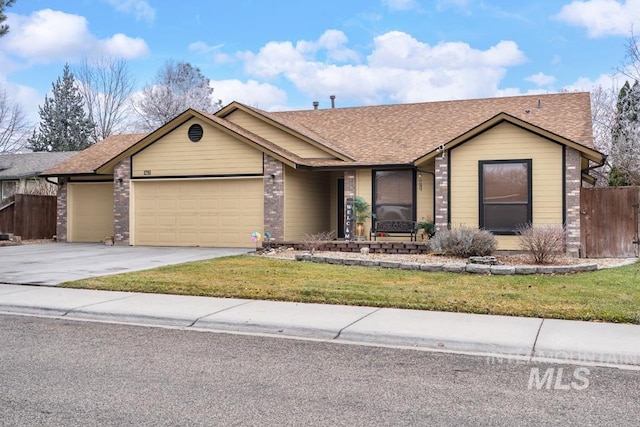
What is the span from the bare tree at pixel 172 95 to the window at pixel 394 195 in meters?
32.7

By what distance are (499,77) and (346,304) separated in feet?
93.4

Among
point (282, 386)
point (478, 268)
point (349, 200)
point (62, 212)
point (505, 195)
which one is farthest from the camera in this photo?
point (62, 212)

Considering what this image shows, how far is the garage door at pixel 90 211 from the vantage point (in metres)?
23.4

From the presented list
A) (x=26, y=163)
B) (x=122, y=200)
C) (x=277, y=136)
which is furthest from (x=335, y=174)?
(x=26, y=163)

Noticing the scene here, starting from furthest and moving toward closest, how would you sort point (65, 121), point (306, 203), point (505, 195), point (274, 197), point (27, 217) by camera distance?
1. point (65, 121)
2. point (27, 217)
3. point (306, 203)
4. point (274, 197)
5. point (505, 195)

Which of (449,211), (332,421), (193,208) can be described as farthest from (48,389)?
(193,208)

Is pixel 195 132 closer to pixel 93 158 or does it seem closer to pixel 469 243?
pixel 93 158

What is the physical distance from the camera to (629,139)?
1039 inches

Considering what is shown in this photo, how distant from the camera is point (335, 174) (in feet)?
73.0

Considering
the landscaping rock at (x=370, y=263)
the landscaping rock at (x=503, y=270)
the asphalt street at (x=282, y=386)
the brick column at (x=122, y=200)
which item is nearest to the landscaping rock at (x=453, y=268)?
the landscaping rock at (x=503, y=270)

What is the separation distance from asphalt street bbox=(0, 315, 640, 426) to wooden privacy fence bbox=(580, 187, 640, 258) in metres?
10.8

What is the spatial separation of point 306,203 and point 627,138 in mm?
16215

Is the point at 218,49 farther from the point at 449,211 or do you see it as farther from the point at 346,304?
the point at 346,304

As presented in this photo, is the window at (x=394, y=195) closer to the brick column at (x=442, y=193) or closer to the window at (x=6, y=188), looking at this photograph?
the brick column at (x=442, y=193)
